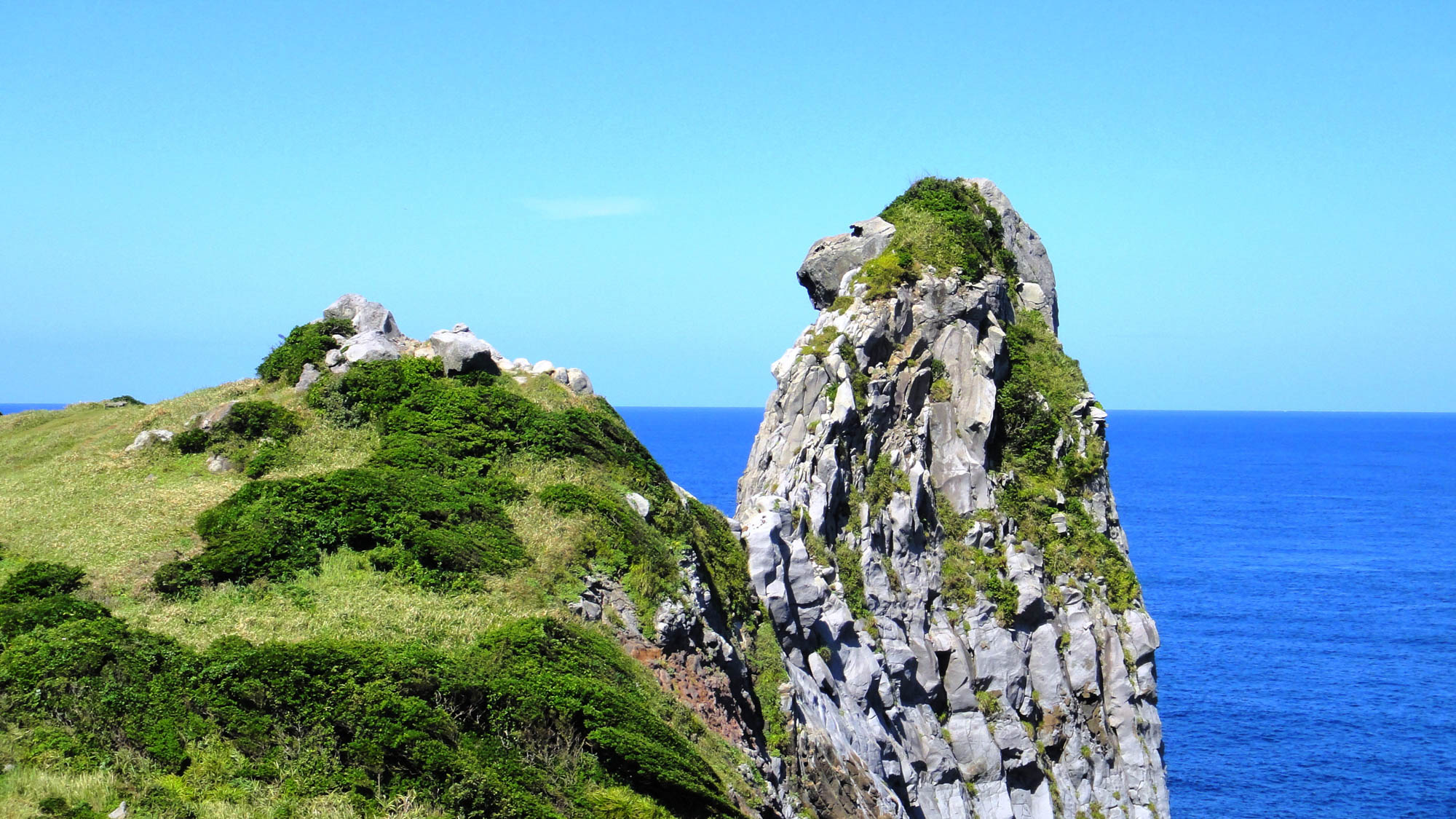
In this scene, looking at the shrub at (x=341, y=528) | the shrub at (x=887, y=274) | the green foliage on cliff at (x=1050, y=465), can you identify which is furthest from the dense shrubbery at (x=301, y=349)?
the green foliage on cliff at (x=1050, y=465)

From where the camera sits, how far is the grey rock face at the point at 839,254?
164 feet

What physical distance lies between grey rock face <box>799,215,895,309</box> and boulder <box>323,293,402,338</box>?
20.1 metres

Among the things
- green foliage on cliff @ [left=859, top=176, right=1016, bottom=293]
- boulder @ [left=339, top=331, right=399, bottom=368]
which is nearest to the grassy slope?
boulder @ [left=339, top=331, right=399, bottom=368]

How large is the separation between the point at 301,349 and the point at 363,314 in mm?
2444

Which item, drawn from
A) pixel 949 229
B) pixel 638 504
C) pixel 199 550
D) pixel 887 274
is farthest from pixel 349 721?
pixel 949 229

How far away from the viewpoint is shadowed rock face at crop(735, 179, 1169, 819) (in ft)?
123

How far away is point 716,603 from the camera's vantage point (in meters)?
32.0

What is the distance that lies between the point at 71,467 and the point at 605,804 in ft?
75.3

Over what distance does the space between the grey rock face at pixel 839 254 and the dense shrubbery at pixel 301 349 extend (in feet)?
70.5

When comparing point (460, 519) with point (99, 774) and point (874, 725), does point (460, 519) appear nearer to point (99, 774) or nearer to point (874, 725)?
point (99, 774)

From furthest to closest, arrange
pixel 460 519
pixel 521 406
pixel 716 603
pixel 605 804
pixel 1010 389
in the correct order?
pixel 1010 389
pixel 521 406
pixel 716 603
pixel 460 519
pixel 605 804

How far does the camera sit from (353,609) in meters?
22.8

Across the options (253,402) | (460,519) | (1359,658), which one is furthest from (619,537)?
(1359,658)

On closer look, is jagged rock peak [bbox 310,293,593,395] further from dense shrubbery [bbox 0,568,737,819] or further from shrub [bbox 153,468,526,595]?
dense shrubbery [bbox 0,568,737,819]
